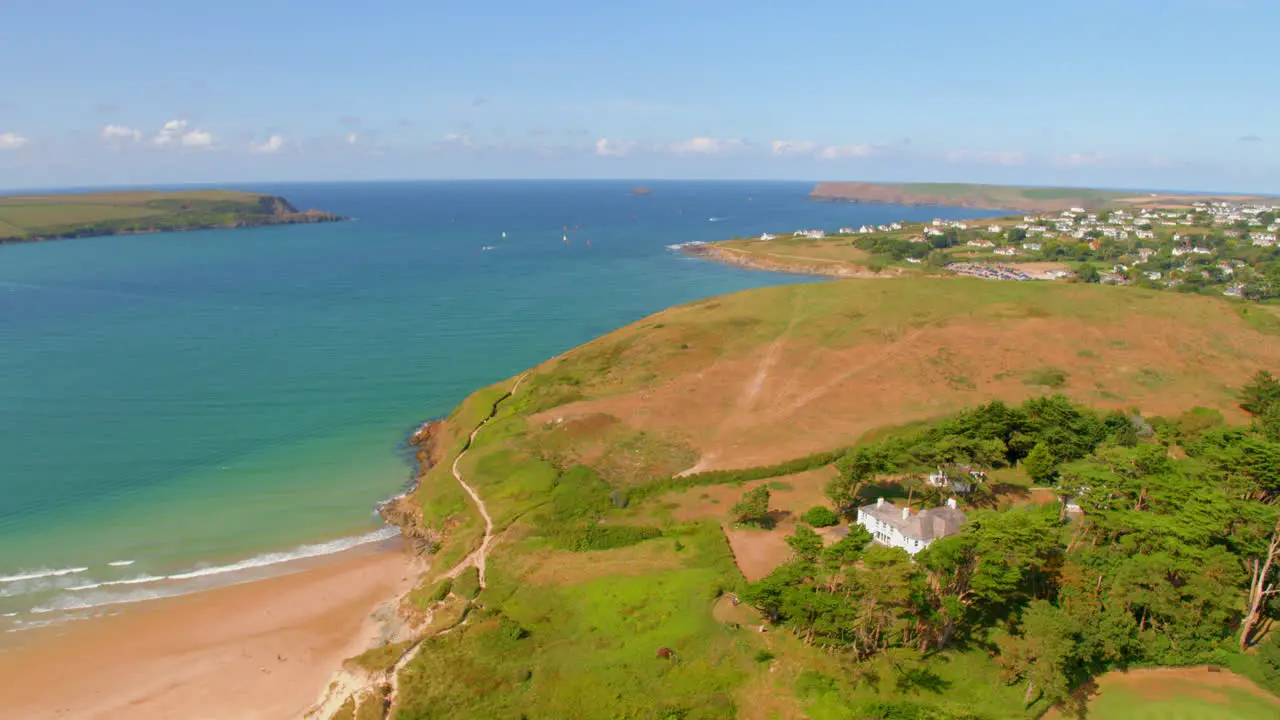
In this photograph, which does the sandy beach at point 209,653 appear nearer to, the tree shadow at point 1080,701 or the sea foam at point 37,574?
the sea foam at point 37,574

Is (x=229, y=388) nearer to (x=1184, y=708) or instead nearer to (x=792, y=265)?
(x=1184, y=708)

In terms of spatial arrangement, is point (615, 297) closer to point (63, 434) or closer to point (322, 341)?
point (322, 341)

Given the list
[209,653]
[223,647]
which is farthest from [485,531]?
[209,653]

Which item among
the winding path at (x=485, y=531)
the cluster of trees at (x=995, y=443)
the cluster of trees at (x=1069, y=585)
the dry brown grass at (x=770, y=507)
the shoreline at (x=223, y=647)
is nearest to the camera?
the cluster of trees at (x=1069, y=585)

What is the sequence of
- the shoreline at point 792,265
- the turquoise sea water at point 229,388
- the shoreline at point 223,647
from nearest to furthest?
the shoreline at point 223,647
the turquoise sea water at point 229,388
the shoreline at point 792,265

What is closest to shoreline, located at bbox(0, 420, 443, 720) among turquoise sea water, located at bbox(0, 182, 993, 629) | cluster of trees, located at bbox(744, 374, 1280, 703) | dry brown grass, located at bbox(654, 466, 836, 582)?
turquoise sea water, located at bbox(0, 182, 993, 629)

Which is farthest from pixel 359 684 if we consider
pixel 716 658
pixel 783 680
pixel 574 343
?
pixel 574 343

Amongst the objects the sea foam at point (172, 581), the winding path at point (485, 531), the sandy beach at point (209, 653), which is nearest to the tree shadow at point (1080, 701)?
the winding path at point (485, 531)
